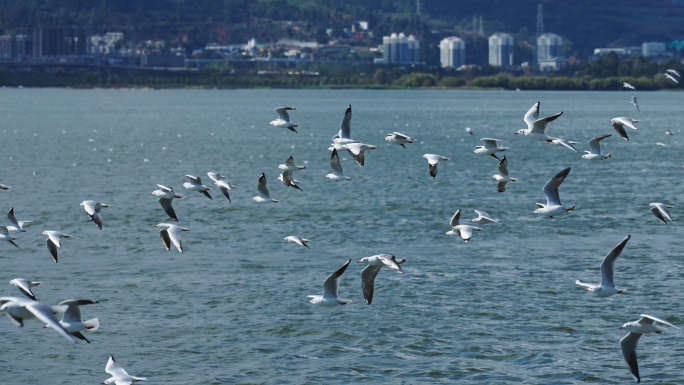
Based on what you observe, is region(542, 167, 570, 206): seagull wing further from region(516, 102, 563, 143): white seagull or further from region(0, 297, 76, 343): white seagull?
region(0, 297, 76, 343): white seagull

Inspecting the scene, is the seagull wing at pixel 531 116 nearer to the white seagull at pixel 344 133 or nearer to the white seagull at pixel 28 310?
the white seagull at pixel 344 133

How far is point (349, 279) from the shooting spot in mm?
31922

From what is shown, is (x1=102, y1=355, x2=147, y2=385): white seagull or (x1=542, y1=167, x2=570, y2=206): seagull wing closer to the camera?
(x1=102, y1=355, x2=147, y2=385): white seagull

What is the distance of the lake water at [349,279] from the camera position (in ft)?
81.6

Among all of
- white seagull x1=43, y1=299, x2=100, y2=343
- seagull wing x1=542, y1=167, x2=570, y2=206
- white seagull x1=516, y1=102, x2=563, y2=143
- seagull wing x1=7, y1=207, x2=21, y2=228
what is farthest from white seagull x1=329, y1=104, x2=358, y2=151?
white seagull x1=43, y1=299, x2=100, y2=343

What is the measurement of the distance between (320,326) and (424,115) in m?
113

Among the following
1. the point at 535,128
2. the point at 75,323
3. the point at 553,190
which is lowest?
the point at 75,323

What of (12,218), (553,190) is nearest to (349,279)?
(12,218)

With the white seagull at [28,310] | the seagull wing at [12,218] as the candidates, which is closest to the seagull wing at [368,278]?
the white seagull at [28,310]

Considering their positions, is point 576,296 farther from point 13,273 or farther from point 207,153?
point 207,153

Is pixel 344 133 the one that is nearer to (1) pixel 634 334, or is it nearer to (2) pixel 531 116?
(2) pixel 531 116

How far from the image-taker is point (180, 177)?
61.3 metres

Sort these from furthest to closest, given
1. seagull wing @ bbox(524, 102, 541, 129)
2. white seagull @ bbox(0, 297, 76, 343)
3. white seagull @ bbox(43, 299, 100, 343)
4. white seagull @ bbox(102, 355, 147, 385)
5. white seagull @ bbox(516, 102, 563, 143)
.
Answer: seagull wing @ bbox(524, 102, 541, 129) < white seagull @ bbox(516, 102, 563, 143) < white seagull @ bbox(102, 355, 147, 385) < white seagull @ bbox(43, 299, 100, 343) < white seagull @ bbox(0, 297, 76, 343)

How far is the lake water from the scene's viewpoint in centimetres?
2488
